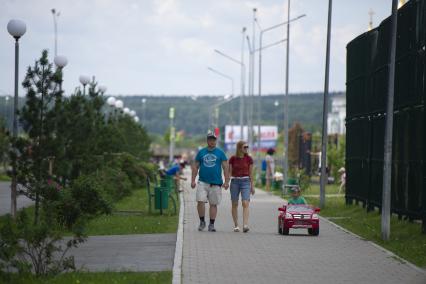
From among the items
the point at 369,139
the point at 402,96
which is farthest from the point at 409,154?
the point at 369,139

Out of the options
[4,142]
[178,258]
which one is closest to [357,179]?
[178,258]

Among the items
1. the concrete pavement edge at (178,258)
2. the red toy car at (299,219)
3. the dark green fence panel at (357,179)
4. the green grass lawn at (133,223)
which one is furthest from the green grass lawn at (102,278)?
the dark green fence panel at (357,179)

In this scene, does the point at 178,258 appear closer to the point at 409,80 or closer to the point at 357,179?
the point at 409,80

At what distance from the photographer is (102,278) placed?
14.1 meters

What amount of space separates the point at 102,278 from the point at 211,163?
794cm

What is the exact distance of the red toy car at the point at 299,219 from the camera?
70.2 feet

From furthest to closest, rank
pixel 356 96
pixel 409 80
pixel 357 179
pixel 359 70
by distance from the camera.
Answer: pixel 356 96
pixel 359 70
pixel 357 179
pixel 409 80

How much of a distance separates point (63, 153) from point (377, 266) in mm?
9292

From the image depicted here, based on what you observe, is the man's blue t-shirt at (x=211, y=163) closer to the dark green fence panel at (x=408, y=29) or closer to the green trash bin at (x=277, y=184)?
the dark green fence panel at (x=408, y=29)

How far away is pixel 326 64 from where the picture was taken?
3225 centimetres

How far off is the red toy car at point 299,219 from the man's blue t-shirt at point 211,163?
143 cm

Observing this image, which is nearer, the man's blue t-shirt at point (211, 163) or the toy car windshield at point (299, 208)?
the toy car windshield at point (299, 208)

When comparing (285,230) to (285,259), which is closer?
(285,259)

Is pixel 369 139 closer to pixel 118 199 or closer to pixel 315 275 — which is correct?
pixel 118 199
